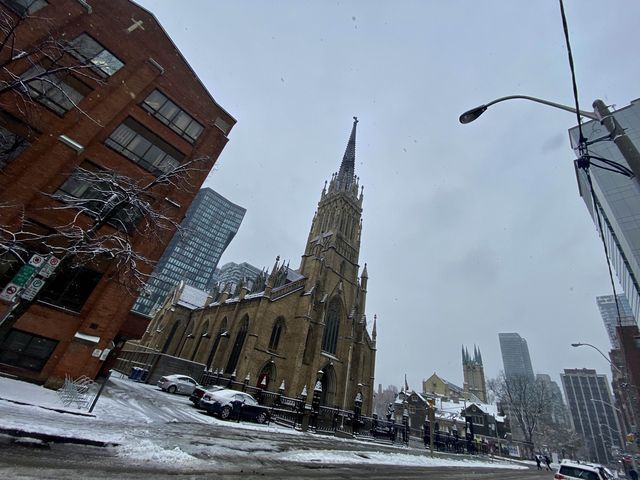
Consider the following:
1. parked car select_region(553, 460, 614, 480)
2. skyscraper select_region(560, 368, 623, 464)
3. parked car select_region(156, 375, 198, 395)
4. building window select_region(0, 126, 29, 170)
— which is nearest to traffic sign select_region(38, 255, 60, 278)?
building window select_region(0, 126, 29, 170)

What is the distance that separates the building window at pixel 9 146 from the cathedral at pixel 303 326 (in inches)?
757

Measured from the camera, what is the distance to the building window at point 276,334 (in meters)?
28.1

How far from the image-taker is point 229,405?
14.7 m

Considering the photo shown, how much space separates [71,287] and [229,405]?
9.20 m

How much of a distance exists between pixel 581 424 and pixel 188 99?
14079cm

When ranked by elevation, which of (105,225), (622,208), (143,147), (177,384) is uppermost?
(622,208)

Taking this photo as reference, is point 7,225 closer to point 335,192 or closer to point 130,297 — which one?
point 130,297

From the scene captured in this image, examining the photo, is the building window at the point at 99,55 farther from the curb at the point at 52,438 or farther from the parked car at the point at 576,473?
the parked car at the point at 576,473

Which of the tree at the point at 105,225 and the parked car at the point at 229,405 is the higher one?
the tree at the point at 105,225

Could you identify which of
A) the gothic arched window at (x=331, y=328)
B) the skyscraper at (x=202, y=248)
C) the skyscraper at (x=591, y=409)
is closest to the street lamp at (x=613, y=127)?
the gothic arched window at (x=331, y=328)

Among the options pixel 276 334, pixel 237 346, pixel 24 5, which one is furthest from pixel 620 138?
pixel 237 346

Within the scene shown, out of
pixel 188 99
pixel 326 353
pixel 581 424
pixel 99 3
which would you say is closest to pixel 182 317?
pixel 326 353

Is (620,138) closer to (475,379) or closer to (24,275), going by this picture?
(24,275)

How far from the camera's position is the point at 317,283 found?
32812 mm
